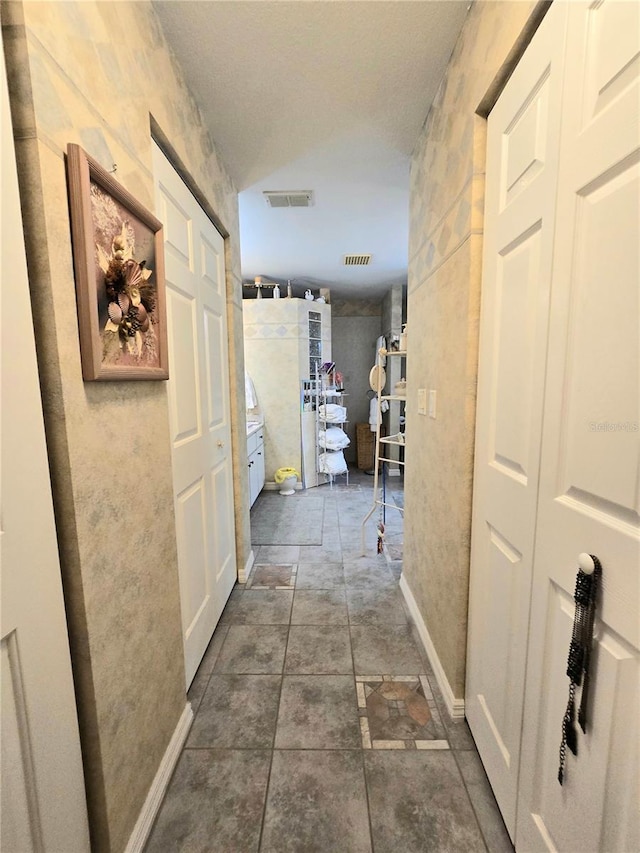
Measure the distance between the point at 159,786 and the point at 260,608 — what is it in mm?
983


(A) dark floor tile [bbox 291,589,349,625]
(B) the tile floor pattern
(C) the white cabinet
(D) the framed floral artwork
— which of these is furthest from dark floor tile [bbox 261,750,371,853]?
(C) the white cabinet

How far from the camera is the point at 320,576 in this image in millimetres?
2418

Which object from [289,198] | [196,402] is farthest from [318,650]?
[289,198]

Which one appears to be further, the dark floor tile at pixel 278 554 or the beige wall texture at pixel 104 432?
the dark floor tile at pixel 278 554

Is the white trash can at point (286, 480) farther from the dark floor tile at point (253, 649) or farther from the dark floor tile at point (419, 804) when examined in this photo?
the dark floor tile at point (419, 804)

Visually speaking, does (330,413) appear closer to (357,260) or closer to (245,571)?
(357,260)

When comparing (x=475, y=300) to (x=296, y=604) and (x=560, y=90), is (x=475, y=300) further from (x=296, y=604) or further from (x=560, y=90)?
(x=296, y=604)

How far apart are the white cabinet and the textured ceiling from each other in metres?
2.04

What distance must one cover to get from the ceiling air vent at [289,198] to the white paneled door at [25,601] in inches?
79.9

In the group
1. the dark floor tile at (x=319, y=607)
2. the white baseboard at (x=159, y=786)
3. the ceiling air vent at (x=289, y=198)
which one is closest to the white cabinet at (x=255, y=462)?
the dark floor tile at (x=319, y=607)

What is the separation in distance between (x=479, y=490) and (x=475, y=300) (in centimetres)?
64

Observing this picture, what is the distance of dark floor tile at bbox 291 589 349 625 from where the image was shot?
6.46ft

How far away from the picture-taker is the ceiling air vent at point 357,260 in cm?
369

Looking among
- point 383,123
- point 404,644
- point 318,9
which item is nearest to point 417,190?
point 383,123
